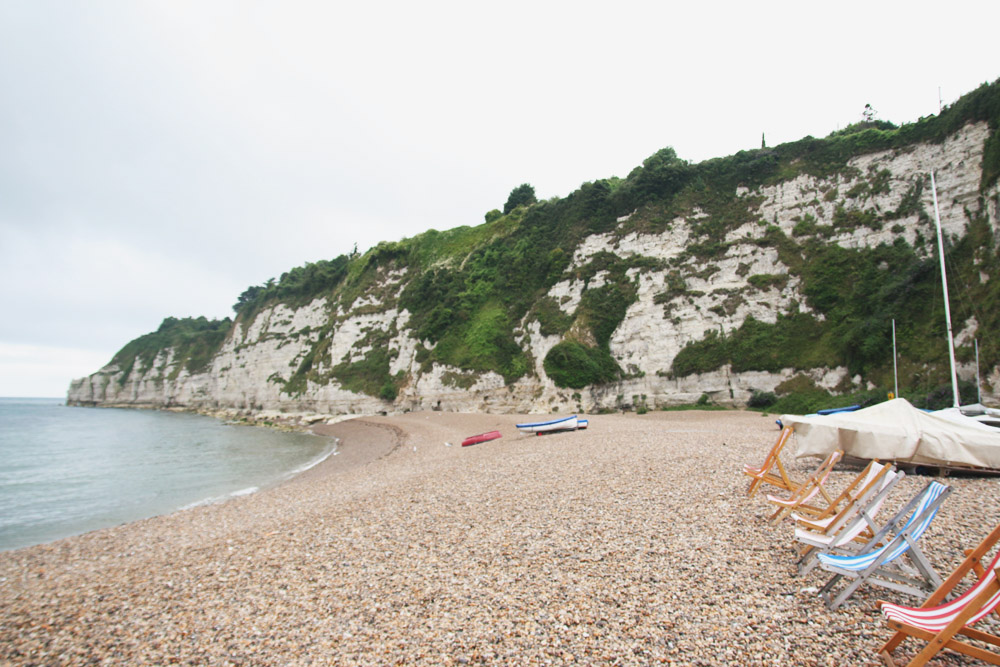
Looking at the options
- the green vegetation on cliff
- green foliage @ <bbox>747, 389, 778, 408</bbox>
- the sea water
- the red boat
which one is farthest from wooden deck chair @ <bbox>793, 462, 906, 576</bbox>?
green foliage @ <bbox>747, 389, 778, 408</bbox>

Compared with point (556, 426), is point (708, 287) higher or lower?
higher

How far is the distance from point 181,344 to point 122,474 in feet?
254

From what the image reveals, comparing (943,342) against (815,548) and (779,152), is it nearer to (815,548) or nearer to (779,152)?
(779,152)

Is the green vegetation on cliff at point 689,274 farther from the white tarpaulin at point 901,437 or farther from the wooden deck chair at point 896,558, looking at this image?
the wooden deck chair at point 896,558

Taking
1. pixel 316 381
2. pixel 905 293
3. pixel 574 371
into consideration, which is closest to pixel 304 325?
pixel 316 381

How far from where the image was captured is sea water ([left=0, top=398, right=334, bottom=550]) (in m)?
12.8

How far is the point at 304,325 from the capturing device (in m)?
59.9

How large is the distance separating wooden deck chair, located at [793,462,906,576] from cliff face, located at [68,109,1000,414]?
20.6 m

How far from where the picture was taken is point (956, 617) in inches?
105

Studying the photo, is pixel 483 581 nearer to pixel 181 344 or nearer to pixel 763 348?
pixel 763 348

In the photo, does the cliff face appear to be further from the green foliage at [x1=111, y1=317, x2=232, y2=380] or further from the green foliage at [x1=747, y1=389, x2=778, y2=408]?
the green foliage at [x1=111, y1=317, x2=232, y2=380]

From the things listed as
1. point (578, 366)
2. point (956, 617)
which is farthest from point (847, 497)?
point (578, 366)

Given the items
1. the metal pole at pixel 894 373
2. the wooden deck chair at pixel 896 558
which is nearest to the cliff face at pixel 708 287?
the metal pole at pixel 894 373

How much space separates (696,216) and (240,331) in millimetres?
67287
